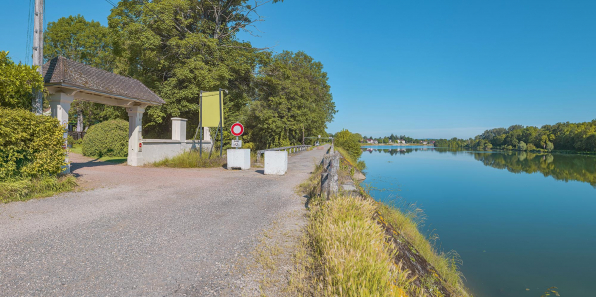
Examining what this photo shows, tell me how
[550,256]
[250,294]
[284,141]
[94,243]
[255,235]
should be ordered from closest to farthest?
[250,294], [94,243], [255,235], [550,256], [284,141]

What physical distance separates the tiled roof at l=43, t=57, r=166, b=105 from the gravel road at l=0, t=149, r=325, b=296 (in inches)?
174

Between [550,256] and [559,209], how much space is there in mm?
7536

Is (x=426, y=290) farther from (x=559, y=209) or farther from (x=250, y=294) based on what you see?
(x=559, y=209)

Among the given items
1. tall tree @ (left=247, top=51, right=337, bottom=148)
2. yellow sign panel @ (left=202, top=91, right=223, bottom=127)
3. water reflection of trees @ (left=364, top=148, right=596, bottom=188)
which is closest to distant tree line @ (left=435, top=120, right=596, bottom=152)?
water reflection of trees @ (left=364, top=148, right=596, bottom=188)

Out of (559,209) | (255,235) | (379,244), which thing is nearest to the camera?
(379,244)

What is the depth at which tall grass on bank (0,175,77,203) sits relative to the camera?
6062 mm

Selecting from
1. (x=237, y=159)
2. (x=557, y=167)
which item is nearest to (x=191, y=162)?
(x=237, y=159)

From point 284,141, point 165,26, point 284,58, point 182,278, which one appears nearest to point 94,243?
point 182,278

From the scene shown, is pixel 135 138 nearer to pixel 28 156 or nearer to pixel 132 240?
pixel 28 156

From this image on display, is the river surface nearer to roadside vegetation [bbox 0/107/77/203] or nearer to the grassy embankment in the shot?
the grassy embankment

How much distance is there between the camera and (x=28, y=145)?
662 centimetres

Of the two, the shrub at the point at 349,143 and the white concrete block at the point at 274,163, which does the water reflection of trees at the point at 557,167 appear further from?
the white concrete block at the point at 274,163

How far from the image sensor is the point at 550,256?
7438 millimetres

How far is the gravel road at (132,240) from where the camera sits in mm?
2836
